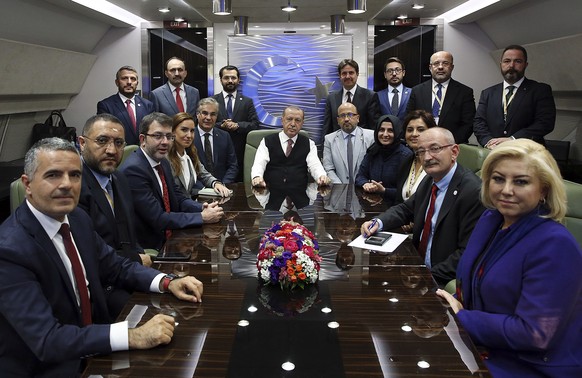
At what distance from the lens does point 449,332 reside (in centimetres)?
158

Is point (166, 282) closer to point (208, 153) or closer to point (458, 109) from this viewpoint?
point (208, 153)

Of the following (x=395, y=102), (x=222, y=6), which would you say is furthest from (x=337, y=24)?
(x=222, y=6)

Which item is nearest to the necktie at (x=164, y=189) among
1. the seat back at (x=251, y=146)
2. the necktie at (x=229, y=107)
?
Answer: the seat back at (x=251, y=146)

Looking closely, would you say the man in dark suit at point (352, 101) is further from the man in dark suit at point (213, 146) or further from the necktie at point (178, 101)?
the necktie at point (178, 101)

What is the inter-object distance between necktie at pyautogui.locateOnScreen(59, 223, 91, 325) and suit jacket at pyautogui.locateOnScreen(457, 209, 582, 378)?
130cm

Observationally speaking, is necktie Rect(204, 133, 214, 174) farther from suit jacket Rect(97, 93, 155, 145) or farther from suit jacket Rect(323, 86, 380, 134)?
suit jacket Rect(323, 86, 380, 134)

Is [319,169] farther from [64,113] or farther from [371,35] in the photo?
[64,113]

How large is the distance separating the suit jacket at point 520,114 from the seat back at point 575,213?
6.64 ft

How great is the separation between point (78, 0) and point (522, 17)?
4.98m

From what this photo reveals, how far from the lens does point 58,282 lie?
1.68 metres

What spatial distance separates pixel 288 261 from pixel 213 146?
2.96 metres

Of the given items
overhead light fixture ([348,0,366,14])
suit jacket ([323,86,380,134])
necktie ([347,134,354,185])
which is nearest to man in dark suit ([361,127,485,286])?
necktie ([347,134,354,185])

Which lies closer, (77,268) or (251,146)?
Answer: (77,268)

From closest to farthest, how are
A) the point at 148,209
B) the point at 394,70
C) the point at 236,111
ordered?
the point at 148,209 < the point at 236,111 < the point at 394,70
